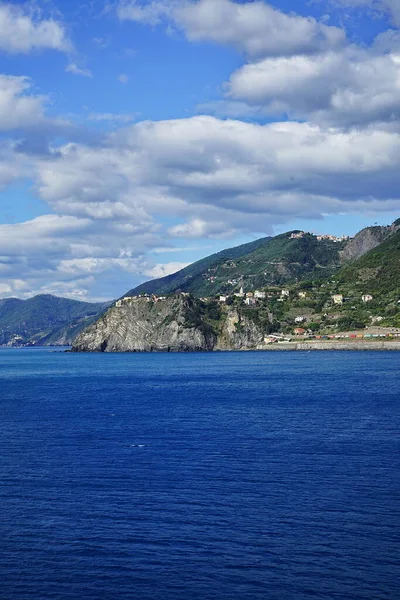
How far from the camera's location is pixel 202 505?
35062 mm

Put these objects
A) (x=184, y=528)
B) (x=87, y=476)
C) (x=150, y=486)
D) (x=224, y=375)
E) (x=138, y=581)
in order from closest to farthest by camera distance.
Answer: (x=138, y=581) → (x=184, y=528) → (x=150, y=486) → (x=87, y=476) → (x=224, y=375)

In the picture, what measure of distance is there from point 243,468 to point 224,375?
88.1m

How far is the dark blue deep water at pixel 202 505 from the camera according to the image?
25.8m

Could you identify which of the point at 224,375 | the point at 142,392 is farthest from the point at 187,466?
the point at 224,375

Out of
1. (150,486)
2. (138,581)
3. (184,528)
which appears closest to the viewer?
(138,581)

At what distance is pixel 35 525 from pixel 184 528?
300 inches

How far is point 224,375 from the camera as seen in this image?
13138 centimetres

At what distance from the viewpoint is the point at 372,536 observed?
30.0 meters

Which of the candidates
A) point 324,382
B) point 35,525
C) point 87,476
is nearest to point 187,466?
point 87,476

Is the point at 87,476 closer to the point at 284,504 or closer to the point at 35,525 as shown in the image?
the point at 35,525

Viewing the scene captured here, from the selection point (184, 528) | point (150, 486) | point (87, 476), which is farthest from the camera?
point (87, 476)

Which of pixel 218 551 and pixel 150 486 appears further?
pixel 150 486

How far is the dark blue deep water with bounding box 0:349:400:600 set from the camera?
25844 millimetres

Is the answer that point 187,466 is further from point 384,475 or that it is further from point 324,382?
point 324,382
